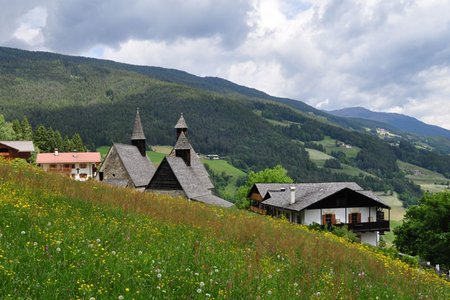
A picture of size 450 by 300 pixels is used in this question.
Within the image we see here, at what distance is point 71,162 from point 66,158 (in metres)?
1.68

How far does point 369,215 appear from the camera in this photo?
55656 mm

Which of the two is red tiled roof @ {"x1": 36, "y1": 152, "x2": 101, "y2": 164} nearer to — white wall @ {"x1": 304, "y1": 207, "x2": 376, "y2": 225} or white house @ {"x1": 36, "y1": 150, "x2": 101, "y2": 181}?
→ white house @ {"x1": 36, "y1": 150, "x2": 101, "y2": 181}

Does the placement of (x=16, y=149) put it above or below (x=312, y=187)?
above

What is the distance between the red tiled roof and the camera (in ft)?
316

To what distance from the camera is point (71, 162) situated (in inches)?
3871

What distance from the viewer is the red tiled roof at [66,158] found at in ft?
316

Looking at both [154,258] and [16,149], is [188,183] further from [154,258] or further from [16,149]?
[154,258]

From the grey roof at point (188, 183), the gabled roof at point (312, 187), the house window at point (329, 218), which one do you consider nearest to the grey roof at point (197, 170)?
the grey roof at point (188, 183)

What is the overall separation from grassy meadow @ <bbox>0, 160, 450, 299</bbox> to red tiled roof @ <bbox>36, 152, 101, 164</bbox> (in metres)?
87.3

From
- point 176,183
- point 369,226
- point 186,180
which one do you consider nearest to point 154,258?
point 176,183

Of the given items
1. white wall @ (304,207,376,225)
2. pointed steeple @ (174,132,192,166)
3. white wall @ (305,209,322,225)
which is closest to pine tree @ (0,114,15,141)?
pointed steeple @ (174,132,192,166)

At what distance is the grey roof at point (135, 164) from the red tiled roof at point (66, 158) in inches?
1538

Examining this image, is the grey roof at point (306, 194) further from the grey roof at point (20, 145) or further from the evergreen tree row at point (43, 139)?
the evergreen tree row at point (43, 139)

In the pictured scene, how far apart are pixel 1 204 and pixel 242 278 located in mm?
6200
